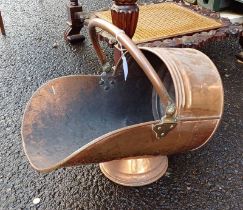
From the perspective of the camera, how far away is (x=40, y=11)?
312 centimetres

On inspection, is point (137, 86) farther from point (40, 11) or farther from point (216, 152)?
point (40, 11)

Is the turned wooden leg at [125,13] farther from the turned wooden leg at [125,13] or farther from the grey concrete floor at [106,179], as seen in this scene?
the grey concrete floor at [106,179]

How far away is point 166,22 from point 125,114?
781 mm

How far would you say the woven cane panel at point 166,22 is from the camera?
6.22 feet

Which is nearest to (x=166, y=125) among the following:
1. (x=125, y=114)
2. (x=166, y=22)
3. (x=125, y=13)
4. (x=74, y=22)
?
(x=125, y=114)

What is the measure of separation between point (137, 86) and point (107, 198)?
457mm

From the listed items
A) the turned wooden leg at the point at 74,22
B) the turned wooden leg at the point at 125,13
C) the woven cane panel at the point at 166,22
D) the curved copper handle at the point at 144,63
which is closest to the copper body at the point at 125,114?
the curved copper handle at the point at 144,63

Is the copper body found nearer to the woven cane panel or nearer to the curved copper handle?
the curved copper handle

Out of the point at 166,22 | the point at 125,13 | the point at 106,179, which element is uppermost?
the point at 125,13

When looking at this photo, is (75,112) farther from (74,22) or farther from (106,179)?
(74,22)

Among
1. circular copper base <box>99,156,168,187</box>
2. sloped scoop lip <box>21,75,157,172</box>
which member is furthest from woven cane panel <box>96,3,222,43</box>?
circular copper base <box>99,156,168,187</box>

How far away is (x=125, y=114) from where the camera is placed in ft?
4.86

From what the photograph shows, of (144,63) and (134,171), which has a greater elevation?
(144,63)

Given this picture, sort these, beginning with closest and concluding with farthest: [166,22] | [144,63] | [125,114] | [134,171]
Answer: [144,63] → [134,171] → [125,114] → [166,22]
